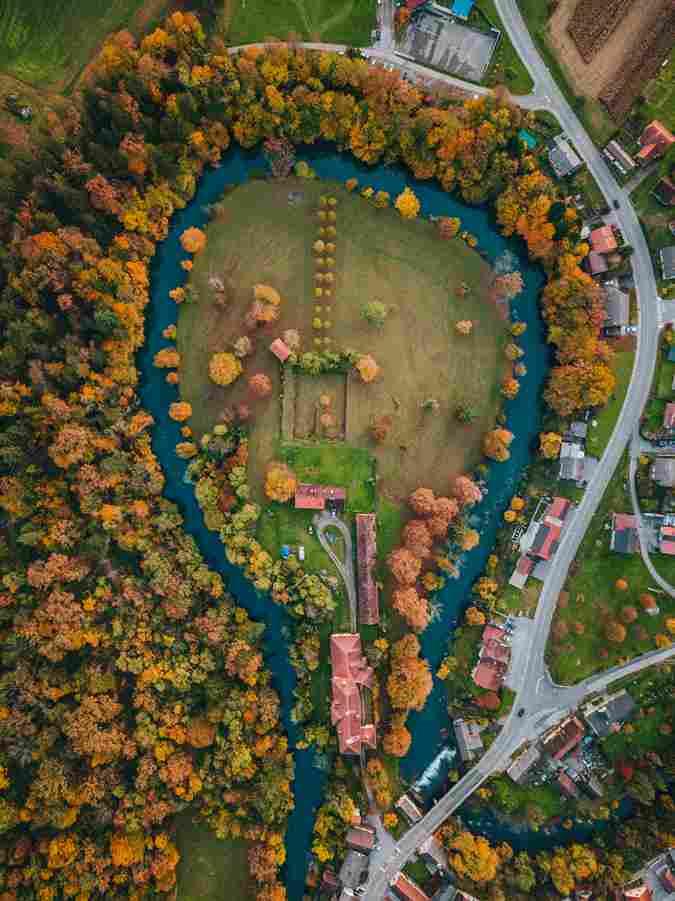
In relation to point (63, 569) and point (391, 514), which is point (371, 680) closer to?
point (391, 514)

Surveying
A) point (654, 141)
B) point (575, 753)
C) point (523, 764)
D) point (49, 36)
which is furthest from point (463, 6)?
point (523, 764)

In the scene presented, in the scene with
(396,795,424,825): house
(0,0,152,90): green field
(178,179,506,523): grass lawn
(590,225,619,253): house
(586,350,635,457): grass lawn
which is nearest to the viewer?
(396,795,424,825): house

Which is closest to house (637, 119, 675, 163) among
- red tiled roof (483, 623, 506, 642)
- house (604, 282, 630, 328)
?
house (604, 282, 630, 328)

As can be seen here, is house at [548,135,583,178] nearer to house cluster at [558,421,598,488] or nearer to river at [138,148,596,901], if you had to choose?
river at [138,148,596,901]

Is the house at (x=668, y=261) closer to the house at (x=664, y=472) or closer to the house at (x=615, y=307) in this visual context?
the house at (x=615, y=307)

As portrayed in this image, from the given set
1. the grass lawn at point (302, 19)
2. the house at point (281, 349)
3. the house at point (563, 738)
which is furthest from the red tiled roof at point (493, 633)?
the grass lawn at point (302, 19)

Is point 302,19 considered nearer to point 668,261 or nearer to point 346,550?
point 668,261
